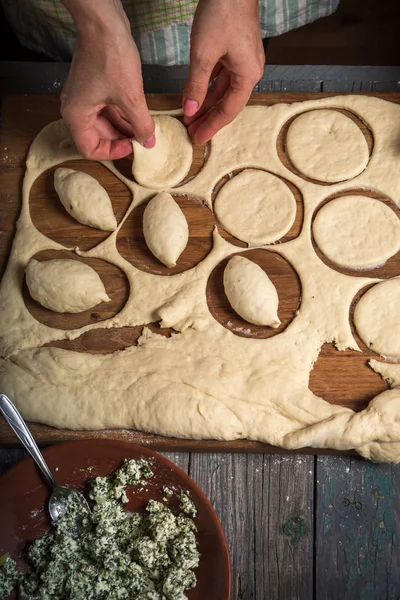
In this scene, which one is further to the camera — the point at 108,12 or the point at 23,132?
the point at 23,132

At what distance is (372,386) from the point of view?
4.51ft

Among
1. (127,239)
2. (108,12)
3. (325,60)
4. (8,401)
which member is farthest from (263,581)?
(325,60)

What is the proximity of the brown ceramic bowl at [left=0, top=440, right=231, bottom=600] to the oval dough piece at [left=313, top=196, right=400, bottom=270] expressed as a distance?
2.11 ft

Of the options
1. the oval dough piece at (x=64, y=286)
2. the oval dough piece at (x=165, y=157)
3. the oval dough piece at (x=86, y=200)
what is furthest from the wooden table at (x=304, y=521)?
the oval dough piece at (x=165, y=157)

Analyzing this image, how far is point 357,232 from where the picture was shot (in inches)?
58.9

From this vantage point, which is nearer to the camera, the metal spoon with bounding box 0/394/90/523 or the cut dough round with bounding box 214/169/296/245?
the metal spoon with bounding box 0/394/90/523

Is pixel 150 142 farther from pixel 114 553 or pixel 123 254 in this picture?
pixel 114 553

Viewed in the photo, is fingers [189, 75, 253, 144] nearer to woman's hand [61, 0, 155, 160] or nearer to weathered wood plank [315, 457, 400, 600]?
woman's hand [61, 0, 155, 160]

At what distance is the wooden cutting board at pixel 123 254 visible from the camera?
4.48ft

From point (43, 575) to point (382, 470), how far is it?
0.75 metres

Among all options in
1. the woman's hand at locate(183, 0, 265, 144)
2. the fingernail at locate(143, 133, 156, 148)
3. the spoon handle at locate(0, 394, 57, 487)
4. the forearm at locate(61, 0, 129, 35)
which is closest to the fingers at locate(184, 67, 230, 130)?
the woman's hand at locate(183, 0, 265, 144)

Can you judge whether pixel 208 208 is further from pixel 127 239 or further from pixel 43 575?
pixel 43 575

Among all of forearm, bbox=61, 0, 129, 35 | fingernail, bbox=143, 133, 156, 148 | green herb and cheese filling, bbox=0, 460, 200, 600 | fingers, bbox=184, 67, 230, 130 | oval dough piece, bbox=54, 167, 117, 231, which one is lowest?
green herb and cheese filling, bbox=0, 460, 200, 600

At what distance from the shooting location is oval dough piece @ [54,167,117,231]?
1.50 metres
